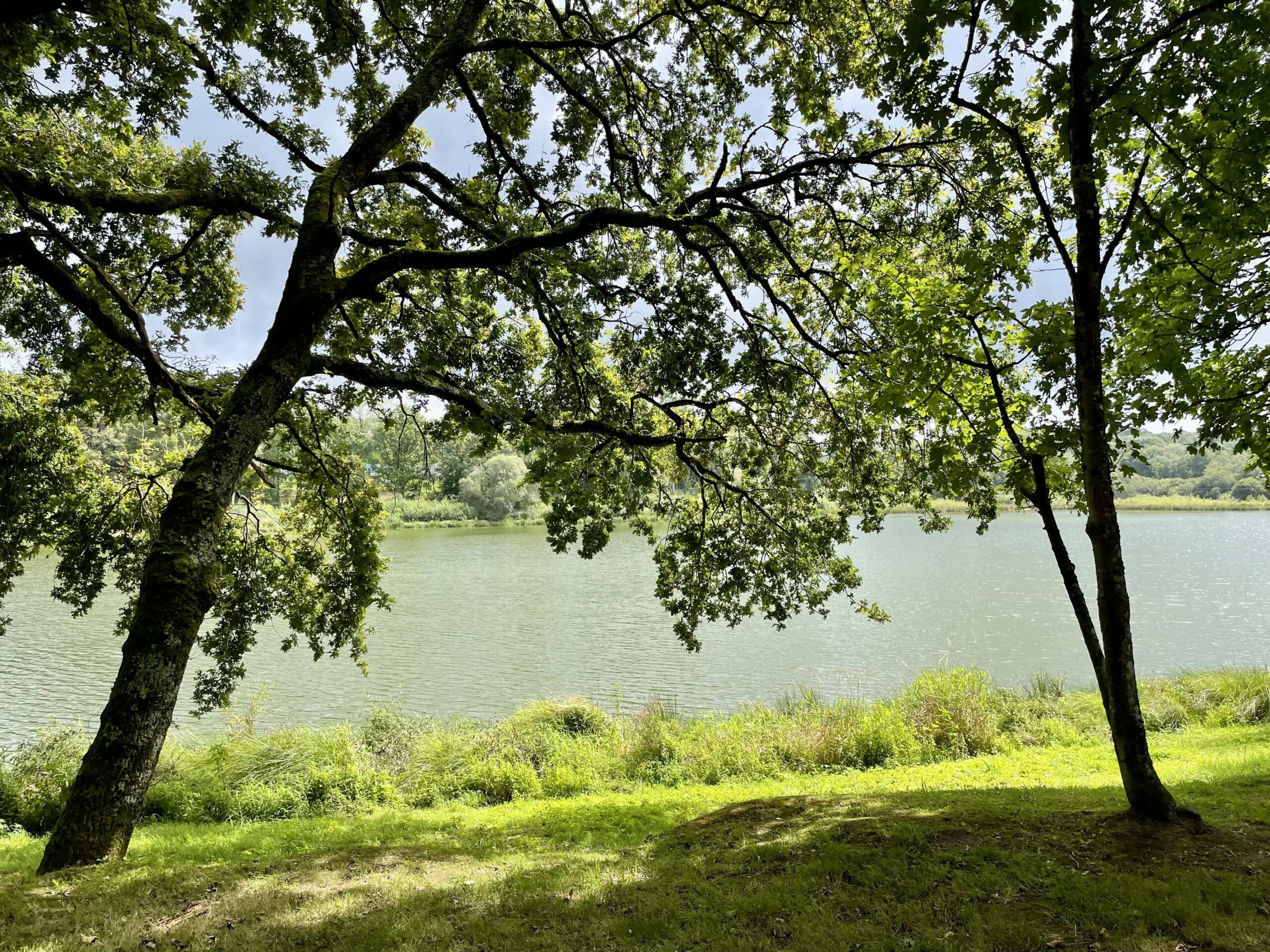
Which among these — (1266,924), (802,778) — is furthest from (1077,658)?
(1266,924)

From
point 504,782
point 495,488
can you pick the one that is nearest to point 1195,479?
point 495,488

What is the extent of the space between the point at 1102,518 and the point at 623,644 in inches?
681

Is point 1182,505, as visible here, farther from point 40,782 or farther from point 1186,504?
point 40,782

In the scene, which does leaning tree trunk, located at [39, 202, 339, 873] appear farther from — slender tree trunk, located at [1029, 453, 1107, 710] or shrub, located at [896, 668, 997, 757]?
shrub, located at [896, 668, 997, 757]

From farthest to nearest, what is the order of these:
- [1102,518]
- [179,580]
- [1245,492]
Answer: [1245,492] → [1102,518] → [179,580]

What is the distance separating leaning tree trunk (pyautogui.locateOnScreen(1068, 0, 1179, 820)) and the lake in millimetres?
10751

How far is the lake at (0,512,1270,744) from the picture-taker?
52.8 ft

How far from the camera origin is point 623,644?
21.0m

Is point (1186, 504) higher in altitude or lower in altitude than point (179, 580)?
lower

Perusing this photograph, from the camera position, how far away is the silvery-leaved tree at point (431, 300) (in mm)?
5508

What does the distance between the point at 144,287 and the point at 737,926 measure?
368 inches

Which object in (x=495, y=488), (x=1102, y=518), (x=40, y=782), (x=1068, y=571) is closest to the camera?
(x=1102, y=518)

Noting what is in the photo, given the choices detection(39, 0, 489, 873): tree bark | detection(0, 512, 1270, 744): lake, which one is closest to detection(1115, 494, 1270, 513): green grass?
detection(0, 512, 1270, 744): lake

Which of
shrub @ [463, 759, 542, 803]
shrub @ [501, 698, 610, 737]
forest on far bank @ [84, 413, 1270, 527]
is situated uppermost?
forest on far bank @ [84, 413, 1270, 527]
